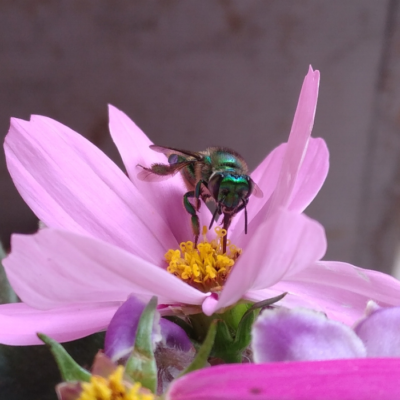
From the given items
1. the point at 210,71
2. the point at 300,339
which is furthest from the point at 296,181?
the point at 210,71

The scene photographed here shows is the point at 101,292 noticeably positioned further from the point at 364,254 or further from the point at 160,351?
the point at 364,254

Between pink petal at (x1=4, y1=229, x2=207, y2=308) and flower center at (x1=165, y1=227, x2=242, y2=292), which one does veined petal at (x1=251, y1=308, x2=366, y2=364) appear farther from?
flower center at (x1=165, y1=227, x2=242, y2=292)

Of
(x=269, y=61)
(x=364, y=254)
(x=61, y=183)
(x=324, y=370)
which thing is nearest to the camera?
(x=324, y=370)

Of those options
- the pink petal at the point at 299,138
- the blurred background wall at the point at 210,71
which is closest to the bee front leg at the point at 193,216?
the pink petal at the point at 299,138

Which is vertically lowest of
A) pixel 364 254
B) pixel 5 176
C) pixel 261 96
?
pixel 364 254

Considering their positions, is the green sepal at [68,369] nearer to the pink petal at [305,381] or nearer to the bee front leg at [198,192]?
the pink petal at [305,381]

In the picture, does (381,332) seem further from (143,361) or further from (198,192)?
(198,192)

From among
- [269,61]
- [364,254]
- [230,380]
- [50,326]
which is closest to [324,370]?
[230,380]
